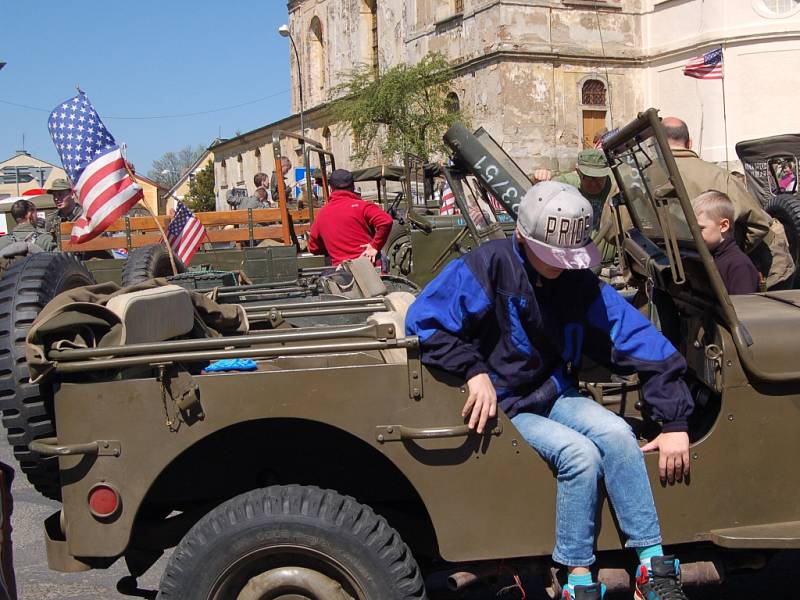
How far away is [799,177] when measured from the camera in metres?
8.61

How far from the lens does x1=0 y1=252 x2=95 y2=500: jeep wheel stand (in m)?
3.01

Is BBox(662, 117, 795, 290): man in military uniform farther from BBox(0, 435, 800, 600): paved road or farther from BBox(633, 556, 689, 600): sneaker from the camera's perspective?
BBox(633, 556, 689, 600): sneaker

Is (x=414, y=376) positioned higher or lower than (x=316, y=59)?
lower

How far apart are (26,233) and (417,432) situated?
8.61 metres

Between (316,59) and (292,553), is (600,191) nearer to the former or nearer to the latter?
(292,553)

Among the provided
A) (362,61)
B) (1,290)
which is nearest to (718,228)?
(1,290)

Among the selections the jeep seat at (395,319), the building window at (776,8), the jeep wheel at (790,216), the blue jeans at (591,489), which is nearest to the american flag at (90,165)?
the jeep seat at (395,319)

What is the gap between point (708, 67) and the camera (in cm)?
2619

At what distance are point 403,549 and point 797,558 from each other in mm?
2478

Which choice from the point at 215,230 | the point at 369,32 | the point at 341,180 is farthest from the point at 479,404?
the point at 369,32

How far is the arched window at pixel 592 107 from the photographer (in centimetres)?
3109

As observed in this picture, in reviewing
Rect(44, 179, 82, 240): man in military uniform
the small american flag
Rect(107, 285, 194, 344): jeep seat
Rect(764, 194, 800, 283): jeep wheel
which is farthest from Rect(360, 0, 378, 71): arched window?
Rect(107, 285, 194, 344): jeep seat

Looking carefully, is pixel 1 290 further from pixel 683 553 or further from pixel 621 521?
pixel 683 553

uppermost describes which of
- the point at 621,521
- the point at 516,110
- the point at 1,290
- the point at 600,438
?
the point at 516,110
